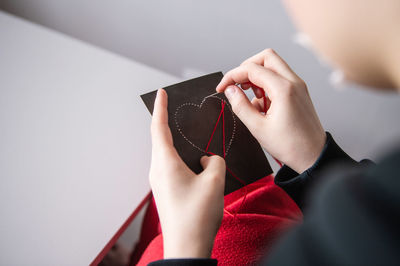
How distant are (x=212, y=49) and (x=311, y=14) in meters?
0.66

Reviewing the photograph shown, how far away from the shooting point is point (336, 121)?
0.98 m

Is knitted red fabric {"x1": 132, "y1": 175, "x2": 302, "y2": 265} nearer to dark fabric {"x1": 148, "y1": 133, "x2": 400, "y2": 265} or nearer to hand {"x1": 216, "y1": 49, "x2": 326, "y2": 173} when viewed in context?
hand {"x1": 216, "y1": 49, "x2": 326, "y2": 173}

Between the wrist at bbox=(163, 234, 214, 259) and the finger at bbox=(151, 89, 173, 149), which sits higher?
the finger at bbox=(151, 89, 173, 149)

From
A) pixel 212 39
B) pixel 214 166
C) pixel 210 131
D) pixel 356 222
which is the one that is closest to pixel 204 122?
pixel 210 131

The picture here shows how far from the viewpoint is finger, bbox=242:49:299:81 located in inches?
20.6

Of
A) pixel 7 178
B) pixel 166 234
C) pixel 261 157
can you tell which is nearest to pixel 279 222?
pixel 261 157

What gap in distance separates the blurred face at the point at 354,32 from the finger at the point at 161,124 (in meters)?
0.25

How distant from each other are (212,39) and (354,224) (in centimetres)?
80

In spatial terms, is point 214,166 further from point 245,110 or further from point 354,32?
point 354,32

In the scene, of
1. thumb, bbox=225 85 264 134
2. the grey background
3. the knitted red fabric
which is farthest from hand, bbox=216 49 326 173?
the grey background

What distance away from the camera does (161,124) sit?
17.5 inches

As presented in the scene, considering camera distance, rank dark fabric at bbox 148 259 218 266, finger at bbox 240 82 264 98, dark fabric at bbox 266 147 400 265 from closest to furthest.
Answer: dark fabric at bbox 266 147 400 265, dark fabric at bbox 148 259 218 266, finger at bbox 240 82 264 98

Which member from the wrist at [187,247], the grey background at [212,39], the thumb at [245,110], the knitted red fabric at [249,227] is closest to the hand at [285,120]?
the thumb at [245,110]

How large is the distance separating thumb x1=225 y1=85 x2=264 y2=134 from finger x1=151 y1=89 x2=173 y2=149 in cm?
14
